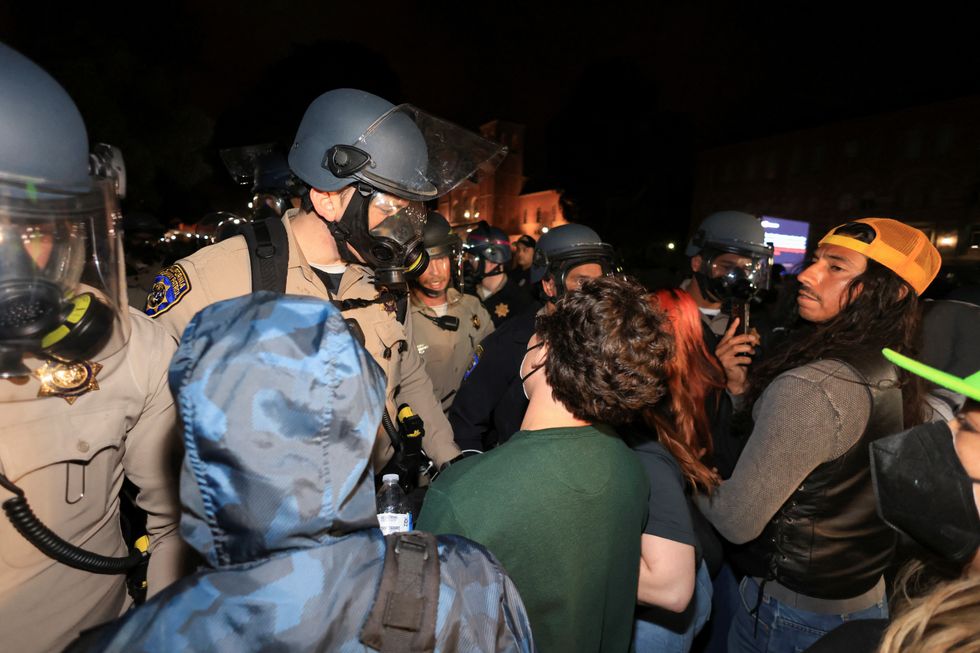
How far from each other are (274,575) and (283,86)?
97.7ft

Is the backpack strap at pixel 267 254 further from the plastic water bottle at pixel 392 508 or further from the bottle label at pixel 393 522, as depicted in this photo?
the bottle label at pixel 393 522

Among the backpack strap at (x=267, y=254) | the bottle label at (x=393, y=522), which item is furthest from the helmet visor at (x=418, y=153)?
the bottle label at (x=393, y=522)

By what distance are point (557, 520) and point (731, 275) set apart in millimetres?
3529

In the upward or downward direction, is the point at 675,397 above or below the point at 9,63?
below

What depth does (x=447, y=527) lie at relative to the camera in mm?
1521

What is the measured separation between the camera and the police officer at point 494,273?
24.6 feet

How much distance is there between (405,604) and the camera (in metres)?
1.04

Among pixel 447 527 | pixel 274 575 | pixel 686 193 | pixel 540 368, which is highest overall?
pixel 686 193

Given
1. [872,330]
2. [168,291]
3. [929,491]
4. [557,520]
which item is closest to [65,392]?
[168,291]

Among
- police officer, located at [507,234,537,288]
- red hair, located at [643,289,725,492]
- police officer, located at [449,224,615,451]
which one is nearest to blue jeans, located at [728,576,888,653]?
red hair, located at [643,289,725,492]

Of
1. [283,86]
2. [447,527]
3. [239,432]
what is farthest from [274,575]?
[283,86]

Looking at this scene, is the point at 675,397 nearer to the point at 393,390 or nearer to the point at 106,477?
the point at 393,390

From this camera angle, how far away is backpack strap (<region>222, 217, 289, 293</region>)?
2561 mm

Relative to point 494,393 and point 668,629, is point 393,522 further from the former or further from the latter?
point 494,393
